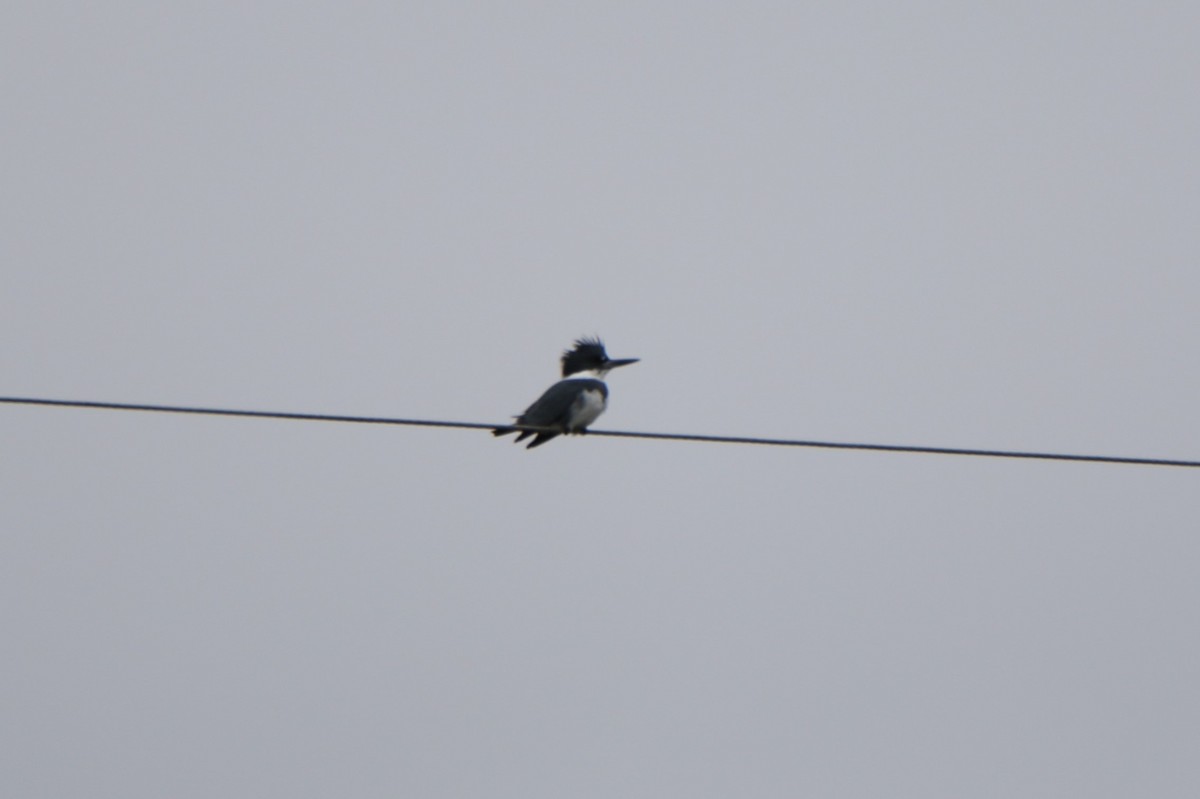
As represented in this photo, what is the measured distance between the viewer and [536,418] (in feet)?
33.2

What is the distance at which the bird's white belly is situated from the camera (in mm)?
10141

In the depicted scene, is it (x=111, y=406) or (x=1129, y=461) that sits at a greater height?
(x=1129, y=461)

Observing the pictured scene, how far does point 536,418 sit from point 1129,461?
411 cm

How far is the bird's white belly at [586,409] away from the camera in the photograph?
399 inches

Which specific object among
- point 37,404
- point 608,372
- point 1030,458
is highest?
point 608,372

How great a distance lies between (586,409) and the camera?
404 inches

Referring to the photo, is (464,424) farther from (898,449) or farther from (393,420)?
(898,449)

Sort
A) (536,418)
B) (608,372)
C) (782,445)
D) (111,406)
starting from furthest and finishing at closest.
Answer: (608,372) → (536,418) → (782,445) → (111,406)

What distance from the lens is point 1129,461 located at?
6.65 metres

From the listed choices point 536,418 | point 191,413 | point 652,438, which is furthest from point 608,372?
point 191,413

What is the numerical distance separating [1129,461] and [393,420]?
8.44ft

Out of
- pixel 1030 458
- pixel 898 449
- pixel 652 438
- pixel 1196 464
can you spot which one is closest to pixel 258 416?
pixel 652 438

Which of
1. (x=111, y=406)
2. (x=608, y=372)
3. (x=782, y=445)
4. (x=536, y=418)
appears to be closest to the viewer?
(x=111, y=406)

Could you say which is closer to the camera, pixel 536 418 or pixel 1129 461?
pixel 1129 461
